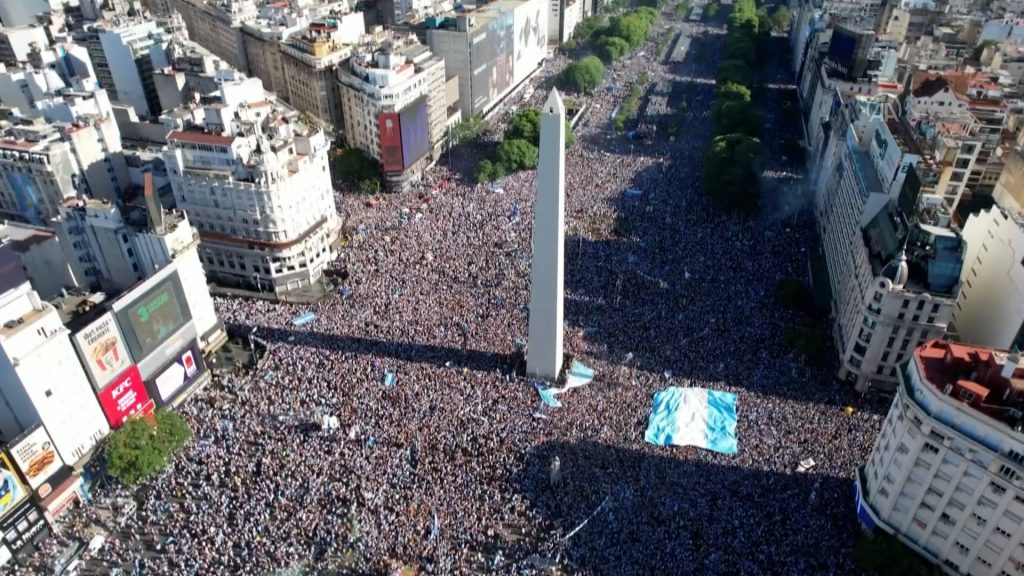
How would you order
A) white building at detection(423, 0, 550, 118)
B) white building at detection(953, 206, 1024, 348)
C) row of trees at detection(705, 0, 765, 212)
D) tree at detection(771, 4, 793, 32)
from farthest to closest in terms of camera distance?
tree at detection(771, 4, 793, 32), white building at detection(423, 0, 550, 118), row of trees at detection(705, 0, 765, 212), white building at detection(953, 206, 1024, 348)

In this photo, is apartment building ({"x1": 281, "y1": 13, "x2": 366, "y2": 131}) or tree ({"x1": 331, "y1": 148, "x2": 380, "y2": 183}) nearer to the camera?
tree ({"x1": 331, "y1": 148, "x2": 380, "y2": 183})

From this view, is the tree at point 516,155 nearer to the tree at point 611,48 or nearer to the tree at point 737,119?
the tree at point 737,119

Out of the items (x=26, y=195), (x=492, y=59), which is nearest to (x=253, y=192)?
(x=26, y=195)

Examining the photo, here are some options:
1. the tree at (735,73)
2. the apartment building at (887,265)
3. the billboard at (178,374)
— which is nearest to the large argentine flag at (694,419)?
the apartment building at (887,265)

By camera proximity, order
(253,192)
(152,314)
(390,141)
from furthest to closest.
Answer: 1. (390,141)
2. (253,192)
3. (152,314)

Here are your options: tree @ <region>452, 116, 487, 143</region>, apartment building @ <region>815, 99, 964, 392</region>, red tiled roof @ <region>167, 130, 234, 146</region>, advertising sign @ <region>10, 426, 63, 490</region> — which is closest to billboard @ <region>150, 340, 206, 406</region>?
advertising sign @ <region>10, 426, 63, 490</region>

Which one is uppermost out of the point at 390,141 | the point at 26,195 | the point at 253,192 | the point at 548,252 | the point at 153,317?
the point at 548,252

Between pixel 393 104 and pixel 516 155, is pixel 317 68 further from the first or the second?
pixel 516 155

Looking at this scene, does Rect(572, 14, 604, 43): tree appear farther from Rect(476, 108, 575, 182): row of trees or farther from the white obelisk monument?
the white obelisk monument
